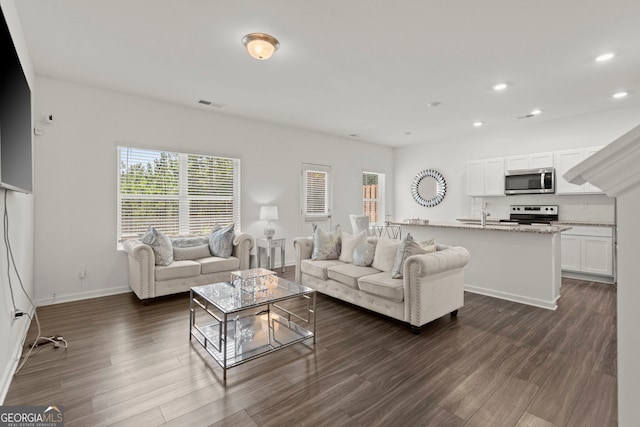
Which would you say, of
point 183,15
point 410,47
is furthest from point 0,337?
point 410,47

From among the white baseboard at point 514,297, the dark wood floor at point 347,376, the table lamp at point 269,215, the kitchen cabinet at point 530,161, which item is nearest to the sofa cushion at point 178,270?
the dark wood floor at point 347,376

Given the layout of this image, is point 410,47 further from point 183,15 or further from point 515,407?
point 515,407

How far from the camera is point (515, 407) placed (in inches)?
78.9

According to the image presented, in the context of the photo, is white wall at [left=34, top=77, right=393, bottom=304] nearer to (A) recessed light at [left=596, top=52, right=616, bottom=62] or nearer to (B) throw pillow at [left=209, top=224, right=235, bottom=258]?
(B) throw pillow at [left=209, top=224, right=235, bottom=258]

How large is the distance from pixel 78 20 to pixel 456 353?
4.25 meters

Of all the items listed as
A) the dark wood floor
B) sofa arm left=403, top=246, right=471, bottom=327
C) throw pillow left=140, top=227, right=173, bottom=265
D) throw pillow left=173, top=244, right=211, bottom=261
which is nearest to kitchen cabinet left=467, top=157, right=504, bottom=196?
the dark wood floor

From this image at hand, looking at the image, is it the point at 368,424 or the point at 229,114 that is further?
the point at 229,114

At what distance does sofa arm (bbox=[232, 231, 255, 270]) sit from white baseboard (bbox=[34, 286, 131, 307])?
5.05 feet

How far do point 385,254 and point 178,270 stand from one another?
258cm

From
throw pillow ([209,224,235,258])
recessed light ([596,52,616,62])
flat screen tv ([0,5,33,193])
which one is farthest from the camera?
throw pillow ([209,224,235,258])

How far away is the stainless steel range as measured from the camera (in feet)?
18.7

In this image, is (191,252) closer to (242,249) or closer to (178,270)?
(178,270)

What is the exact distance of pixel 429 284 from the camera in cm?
308

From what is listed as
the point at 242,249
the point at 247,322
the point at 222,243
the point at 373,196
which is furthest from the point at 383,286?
the point at 373,196
